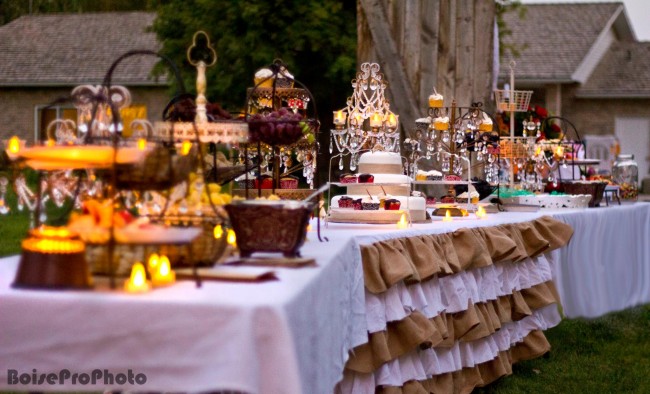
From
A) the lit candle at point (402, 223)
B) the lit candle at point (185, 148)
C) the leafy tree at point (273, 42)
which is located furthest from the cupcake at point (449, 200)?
the leafy tree at point (273, 42)

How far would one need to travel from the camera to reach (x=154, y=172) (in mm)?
3018

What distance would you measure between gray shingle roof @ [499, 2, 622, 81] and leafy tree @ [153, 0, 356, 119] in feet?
23.5

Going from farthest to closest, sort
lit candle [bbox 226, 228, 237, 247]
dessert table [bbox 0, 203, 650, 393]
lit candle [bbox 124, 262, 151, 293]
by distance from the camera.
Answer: lit candle [bbox 226, 228, 237, 247] < lit candle [bbox 124, 262, 151, 293] < dessert table [bbox 0, 203, 650, 393]

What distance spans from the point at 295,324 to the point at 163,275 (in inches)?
15.0

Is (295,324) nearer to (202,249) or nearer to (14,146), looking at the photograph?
(202,249)

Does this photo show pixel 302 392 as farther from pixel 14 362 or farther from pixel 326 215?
pixel 326 215

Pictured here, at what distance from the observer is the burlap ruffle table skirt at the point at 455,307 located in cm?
459

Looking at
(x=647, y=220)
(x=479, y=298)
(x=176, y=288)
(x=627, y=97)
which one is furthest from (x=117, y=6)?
(x=176, y=288)

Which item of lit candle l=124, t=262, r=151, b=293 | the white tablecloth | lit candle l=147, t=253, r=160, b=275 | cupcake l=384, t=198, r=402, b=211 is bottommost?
the white tablecloth

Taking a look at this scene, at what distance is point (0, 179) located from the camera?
3393 millimetres

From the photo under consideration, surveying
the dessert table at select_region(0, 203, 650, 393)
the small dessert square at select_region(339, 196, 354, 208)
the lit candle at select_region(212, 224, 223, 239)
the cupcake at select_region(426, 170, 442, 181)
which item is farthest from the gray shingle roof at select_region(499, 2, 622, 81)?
the lit candle at select_region(212, 224, 223, 239)

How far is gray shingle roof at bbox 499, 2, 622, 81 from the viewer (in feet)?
101

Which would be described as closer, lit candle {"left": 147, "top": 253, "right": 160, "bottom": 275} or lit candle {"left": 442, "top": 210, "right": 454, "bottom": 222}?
lit candle {"left": 147, "top": 253, "right": 160, "bottom": 275}

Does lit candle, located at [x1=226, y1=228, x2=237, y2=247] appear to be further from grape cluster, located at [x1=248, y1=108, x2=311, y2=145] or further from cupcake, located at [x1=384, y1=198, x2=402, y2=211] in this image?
cupcake, located at [x1=384, y1=198, x2=402, y2=211]
